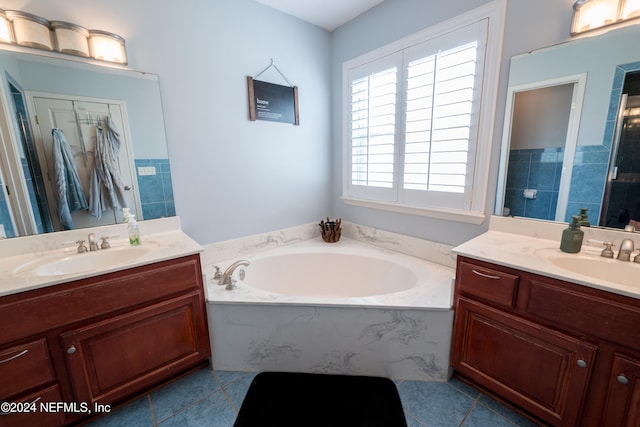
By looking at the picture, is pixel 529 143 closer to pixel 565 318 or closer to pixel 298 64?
pixel 565 318

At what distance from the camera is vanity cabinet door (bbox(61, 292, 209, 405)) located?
126 centimetres

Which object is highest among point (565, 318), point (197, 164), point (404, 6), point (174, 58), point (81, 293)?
point (404, 6)

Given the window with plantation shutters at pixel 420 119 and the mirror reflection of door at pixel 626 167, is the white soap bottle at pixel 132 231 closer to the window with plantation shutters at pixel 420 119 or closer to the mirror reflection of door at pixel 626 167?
the window with plantation shutters at pixel 420 119

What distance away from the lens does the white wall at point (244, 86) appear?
1.57 metres

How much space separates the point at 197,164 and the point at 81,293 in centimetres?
107

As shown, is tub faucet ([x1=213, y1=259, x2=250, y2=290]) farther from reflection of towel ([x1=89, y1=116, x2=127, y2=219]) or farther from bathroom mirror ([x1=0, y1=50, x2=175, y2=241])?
reflection of towel ([x1=89, y1=116, x2=127, y2=219])

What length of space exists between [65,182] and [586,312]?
2653 mm

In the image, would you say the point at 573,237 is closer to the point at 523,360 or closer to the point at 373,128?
the point at 523,360

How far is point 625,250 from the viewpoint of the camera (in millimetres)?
1229

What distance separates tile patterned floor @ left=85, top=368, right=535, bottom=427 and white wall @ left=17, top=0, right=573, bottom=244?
97 centimetres

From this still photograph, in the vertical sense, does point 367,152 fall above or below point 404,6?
→ below

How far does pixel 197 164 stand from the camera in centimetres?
196

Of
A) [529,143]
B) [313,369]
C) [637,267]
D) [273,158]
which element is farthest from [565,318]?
[273,158]

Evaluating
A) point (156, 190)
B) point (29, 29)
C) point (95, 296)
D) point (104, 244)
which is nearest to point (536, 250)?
point (95, 296)
